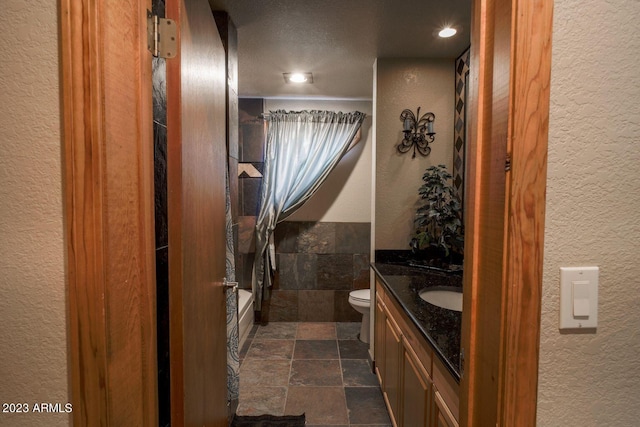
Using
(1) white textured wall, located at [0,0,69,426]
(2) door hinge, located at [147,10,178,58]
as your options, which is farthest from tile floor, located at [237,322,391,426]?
(2) door hinge, located at [147,10,178,58]

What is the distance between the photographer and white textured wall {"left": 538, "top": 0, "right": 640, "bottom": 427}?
0.59 m

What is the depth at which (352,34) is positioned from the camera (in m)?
2.33

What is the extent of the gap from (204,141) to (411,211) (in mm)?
1973

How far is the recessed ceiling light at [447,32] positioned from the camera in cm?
224

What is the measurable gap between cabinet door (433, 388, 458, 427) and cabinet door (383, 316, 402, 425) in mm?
565

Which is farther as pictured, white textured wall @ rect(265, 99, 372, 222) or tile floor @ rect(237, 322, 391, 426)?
white textured wall @ rect(265, 99, 372, 222)

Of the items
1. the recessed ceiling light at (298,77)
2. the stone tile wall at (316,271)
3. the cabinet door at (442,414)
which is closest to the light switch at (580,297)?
the cabinet door at (442,414)

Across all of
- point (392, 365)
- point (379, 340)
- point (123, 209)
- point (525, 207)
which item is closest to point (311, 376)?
point (379, 340)

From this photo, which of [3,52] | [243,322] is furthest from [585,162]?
[243,322]

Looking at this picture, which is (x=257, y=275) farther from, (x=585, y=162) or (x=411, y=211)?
(x=585, y=162)

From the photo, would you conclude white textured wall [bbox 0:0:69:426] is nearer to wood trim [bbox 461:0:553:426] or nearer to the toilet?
wood trim [bbox 461:0:553:426]

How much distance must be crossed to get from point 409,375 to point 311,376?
132 cm

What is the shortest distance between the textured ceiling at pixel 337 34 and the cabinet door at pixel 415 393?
2047 millimetres

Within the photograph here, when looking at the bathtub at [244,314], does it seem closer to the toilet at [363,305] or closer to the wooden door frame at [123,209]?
the toilet at [363,305]
